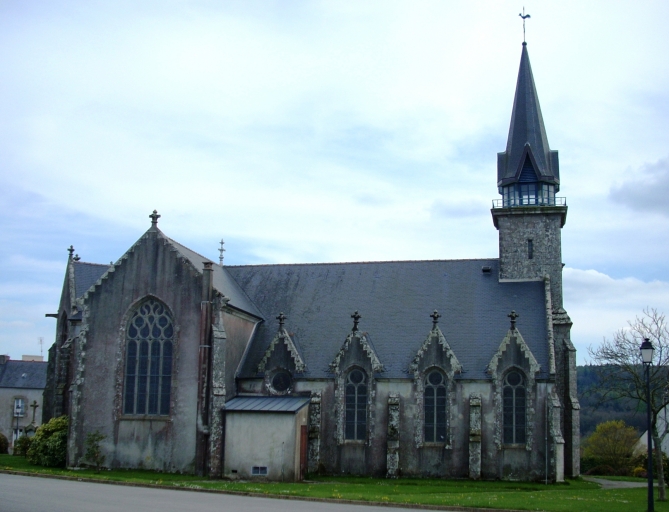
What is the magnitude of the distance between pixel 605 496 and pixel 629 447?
135ft

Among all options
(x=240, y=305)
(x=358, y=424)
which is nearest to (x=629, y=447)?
(x=358, y=424)

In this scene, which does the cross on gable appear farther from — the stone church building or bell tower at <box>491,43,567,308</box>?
bell tower at <box>491,43,567,308</box>

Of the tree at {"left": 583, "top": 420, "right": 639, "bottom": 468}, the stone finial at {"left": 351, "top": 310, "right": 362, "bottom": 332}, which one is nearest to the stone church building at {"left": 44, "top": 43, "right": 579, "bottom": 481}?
Answer: the stone finial at {"left": 351, "top": 310, "right": 362, "bottom": 332}

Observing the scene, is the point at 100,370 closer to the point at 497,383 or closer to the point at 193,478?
the point at 193,478

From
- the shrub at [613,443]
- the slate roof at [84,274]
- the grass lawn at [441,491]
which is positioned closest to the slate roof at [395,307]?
the grass lawn at [441,491]

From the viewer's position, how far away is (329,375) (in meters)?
37.8

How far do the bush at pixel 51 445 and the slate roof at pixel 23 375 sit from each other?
40.4m

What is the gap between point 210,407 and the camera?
3516cm

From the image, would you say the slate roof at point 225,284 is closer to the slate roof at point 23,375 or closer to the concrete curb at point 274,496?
the concrete curb at point 274,496

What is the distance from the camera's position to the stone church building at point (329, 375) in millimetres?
35344

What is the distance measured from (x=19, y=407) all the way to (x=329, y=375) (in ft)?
165

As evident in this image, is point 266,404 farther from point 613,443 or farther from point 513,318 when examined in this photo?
point 613,443

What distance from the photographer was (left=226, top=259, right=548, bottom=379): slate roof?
124ft

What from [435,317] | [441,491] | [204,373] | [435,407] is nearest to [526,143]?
[435,317]
